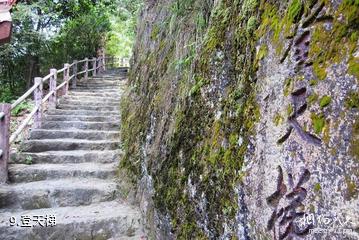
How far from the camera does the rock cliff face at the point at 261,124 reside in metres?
1.08

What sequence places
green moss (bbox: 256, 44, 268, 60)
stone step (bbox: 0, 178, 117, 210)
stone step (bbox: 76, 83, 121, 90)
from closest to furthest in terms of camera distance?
green moss (bbox: 256, 44, 268, 60)
stone step (bbox: 0, 178, 117, 210)
stone step (bbox: 76, 83, 121, 90)

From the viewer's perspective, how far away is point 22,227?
331 centimetres

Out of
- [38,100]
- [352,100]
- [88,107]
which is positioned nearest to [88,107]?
[88,107]

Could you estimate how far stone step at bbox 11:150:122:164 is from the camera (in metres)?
4.58

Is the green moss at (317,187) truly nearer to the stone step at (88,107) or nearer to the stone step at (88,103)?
the stone step at (88,107)

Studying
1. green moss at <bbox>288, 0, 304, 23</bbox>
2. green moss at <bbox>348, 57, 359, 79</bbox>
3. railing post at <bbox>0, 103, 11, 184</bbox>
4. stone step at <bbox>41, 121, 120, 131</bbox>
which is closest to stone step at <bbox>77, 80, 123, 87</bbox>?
stone step at <bbox>41, 121, 120, 131</bbox>

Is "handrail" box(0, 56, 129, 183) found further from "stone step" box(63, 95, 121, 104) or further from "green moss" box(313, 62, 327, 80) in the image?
"green moss" box(313, 62, 327, 80)

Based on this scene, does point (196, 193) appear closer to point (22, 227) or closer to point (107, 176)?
point (22, 227)

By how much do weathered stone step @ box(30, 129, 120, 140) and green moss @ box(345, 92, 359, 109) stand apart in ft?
16.1

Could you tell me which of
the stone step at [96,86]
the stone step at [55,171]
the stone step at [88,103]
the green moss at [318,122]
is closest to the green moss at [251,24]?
the green moss at [318,122]

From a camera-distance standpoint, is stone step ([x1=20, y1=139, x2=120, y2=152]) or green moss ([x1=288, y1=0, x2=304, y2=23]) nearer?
green moss ([x1=288, y1=0, x2=304, y2=23])

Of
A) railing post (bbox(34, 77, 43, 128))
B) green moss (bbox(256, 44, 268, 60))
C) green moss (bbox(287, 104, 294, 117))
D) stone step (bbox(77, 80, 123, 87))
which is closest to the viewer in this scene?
green moss (bbox(287, 104, 294, 117))

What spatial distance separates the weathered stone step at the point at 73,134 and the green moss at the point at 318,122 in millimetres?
4765

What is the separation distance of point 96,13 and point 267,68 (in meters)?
10.7
